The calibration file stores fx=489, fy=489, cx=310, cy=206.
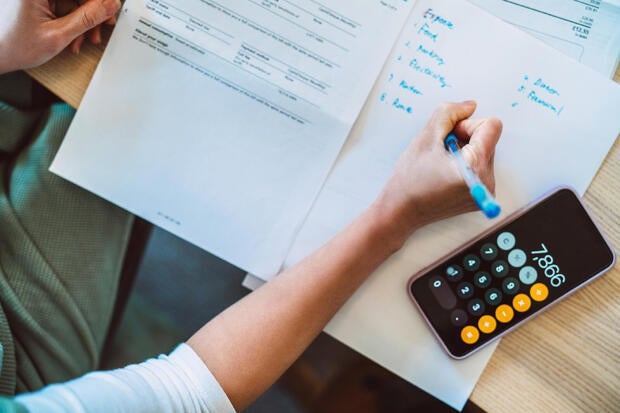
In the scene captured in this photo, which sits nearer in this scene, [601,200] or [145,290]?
[601,200]

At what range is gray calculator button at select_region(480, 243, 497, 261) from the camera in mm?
502

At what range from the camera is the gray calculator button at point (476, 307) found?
0.50 meters

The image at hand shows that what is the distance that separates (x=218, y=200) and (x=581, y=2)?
44 cm

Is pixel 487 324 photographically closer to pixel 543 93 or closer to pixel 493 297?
pixel 493 297

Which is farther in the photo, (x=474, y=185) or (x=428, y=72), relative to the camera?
(x=428, y=72)

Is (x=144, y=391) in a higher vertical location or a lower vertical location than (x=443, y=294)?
lower

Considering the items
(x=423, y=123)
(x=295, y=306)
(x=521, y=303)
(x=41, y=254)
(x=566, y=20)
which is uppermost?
(x=566, y=20)

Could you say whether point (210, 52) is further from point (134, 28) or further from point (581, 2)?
point (581, 2)

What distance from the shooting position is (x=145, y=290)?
0.90 m

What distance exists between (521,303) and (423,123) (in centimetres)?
21

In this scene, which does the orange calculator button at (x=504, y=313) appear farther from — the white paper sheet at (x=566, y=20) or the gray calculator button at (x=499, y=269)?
the white paper sheet at (x=566, y=20)

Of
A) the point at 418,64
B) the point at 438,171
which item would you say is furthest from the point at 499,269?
the point at 418,64

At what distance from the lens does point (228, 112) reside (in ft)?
1.71

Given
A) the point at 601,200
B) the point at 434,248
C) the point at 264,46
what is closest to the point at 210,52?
the point at 264,46
